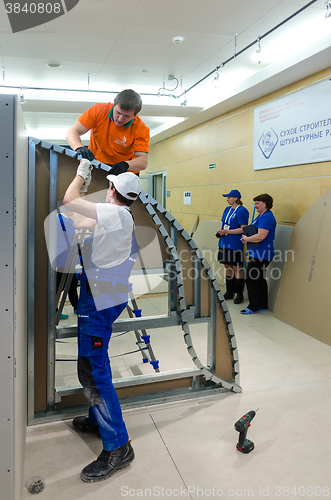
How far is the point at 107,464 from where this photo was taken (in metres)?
1.91

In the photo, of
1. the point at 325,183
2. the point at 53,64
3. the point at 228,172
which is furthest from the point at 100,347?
the point at 228,172

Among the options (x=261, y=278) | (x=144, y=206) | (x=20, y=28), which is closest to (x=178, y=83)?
(x=20, y=28)

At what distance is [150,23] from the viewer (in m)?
3.75

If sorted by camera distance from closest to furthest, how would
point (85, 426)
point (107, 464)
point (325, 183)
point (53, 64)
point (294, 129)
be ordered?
point (107, 464) < point (85, 426) < point (325, 183) < point (294, 129) < point (53, 64)

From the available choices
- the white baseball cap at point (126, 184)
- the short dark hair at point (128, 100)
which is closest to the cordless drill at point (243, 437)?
the white baseball cap at point (126, 184)

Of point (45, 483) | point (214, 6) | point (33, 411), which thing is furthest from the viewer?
point (214, 6)

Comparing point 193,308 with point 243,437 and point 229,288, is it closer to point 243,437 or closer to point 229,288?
point 243,437

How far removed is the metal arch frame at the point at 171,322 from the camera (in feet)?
7.35

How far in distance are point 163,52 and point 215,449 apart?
14.3ft

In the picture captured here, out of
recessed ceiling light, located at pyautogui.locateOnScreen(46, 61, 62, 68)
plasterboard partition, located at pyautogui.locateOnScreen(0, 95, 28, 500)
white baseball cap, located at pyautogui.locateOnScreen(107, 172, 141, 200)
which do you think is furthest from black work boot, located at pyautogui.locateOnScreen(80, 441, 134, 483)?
recessed ceiling light, located at pyautogui.locateOnScreen(46, 61, 62, 68)

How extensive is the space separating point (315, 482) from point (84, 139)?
9.64m

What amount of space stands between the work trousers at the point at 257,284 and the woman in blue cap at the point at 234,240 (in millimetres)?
403

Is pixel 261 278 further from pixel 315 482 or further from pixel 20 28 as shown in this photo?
pixel 20 28

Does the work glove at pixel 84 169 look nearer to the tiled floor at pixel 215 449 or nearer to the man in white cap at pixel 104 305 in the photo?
the man in white cap at pixel 104 305
